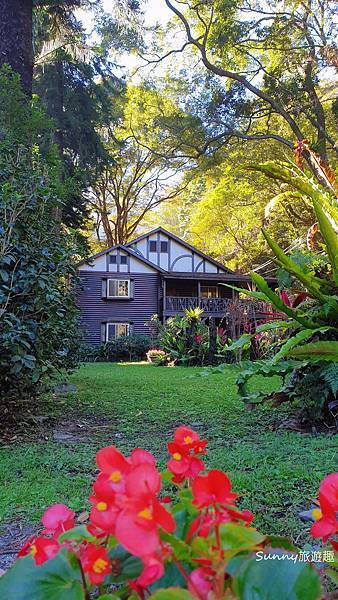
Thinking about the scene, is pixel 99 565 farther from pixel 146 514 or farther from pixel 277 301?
pixel 277 301

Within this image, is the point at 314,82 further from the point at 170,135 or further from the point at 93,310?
the point at 93,310

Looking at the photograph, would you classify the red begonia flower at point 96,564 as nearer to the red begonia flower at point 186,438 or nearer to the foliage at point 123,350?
the red begonia flower at point 186,438

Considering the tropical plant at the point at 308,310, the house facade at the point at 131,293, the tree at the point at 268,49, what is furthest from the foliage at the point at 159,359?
the tropical plant at the point at 308,310

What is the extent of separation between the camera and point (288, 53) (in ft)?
39.5

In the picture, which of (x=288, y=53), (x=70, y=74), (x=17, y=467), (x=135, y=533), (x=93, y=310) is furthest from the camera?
(x=93, y=310)

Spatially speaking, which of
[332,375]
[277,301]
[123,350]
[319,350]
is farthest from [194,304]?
[319,350]

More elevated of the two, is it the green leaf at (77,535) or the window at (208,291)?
the window at (208,291)

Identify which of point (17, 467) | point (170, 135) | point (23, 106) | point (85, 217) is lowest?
point (17, 467)

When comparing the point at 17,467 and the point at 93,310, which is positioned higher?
the point at 93,310

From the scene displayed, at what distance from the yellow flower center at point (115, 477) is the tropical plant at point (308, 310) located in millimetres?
2235

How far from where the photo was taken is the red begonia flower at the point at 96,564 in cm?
46

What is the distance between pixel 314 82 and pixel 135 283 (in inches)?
415

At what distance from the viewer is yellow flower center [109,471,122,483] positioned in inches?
17.9

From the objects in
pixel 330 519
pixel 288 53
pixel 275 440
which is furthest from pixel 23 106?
pixel 288 53
